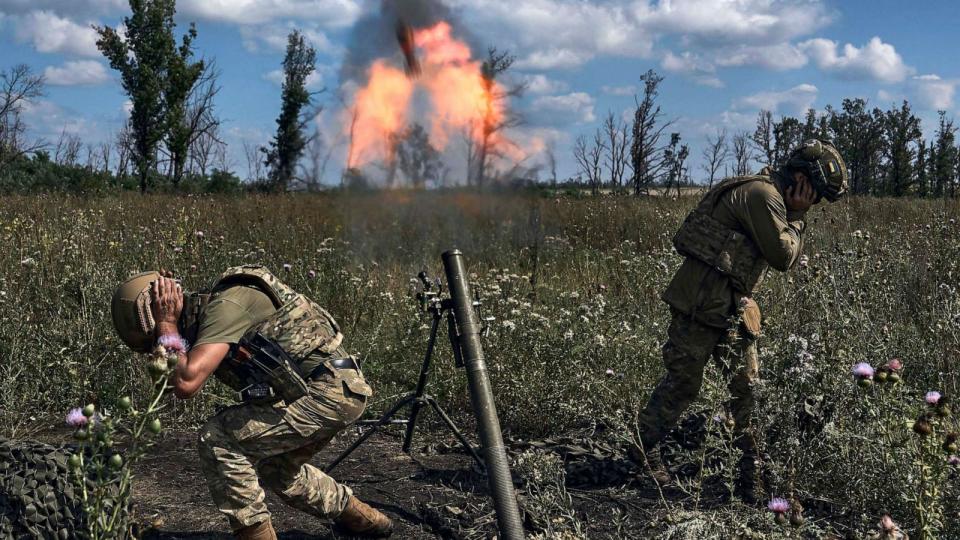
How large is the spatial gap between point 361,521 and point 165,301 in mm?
1409

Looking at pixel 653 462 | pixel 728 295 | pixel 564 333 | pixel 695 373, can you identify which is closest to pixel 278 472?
pixel 653 462

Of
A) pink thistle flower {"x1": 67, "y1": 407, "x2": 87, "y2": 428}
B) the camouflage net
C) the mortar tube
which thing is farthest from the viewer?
the camouflage net

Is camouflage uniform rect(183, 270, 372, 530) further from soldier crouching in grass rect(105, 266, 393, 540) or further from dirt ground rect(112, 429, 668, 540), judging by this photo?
dirt ground rect(112, 429, 668, 540)

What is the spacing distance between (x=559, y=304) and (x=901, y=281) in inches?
130

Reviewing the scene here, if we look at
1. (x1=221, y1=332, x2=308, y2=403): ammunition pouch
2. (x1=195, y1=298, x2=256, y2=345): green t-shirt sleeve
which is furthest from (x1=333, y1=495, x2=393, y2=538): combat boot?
(x1=195, y1=298, x2=256, y2=345): green t-shirt sleeve

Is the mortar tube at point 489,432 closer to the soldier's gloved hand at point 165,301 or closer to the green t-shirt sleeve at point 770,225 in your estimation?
the soldier's gloved hand at point 165,301

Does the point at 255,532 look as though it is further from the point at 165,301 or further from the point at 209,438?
the point at 165,301

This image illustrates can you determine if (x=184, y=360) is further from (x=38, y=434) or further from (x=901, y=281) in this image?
(x=901, y=281)

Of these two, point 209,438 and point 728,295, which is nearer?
point 209,438

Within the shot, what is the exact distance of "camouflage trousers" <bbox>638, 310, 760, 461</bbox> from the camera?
14.3 feet

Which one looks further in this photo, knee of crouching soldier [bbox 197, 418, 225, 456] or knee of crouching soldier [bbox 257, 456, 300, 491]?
knee of crouching soldier [bbox 257, 456, 300, 491]

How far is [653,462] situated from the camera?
466cm

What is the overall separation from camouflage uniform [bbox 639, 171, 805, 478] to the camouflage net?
288 cm

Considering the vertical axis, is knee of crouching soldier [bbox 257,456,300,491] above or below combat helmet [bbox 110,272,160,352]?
below
